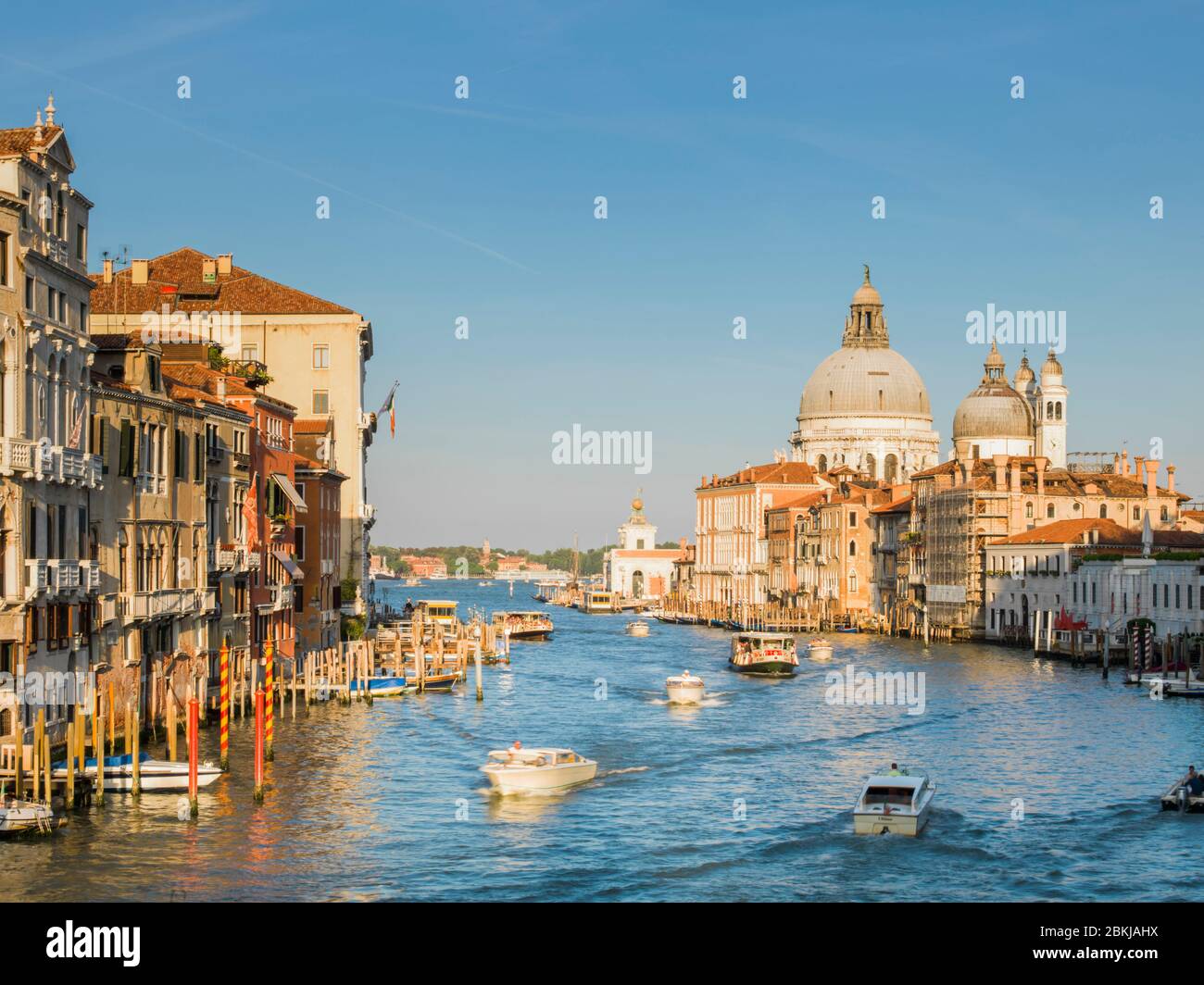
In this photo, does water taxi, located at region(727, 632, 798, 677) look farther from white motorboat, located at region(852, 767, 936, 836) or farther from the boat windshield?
the boat windshield

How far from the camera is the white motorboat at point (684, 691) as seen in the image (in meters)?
46.9

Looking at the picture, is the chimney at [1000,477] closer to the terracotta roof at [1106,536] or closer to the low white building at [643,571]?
the terracotta roof at [1106,536]

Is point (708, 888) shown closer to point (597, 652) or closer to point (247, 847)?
point (247, 847)

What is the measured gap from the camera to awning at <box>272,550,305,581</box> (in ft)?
138

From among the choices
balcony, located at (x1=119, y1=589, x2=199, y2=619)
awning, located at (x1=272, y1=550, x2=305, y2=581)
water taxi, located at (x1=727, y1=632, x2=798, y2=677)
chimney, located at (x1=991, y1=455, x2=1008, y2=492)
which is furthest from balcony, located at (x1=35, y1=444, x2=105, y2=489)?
chimney, located at (x1=991, y1=455, x2=1008, y2=492)

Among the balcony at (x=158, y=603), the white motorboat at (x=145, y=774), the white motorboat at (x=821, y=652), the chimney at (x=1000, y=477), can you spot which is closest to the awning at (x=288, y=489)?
the balcony at (x=158, y=603)

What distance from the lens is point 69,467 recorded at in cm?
2577

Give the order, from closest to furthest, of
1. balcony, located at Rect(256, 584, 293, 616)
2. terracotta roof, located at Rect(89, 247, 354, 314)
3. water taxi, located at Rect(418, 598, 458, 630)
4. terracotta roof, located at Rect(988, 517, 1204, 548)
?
balcony, located at Rect(256, 584, 293, 616), terracotta roof, located at Rect(89, 247, 354, 314), water taxi, located at Rect(418, 598, 458, 630), terracotta roof, located at Rect(988, 517, 1204, 548)

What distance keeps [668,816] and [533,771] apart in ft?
9.33

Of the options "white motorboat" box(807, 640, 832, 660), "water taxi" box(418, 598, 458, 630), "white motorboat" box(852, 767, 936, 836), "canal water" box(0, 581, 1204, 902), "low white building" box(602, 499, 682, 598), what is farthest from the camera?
"low white building" box(602, 499, 682, 598)

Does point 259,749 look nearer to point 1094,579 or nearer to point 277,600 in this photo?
point 277,600

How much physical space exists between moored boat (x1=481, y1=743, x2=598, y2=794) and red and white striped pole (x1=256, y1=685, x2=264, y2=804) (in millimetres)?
3794

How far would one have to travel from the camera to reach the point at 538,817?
89.1 ft
